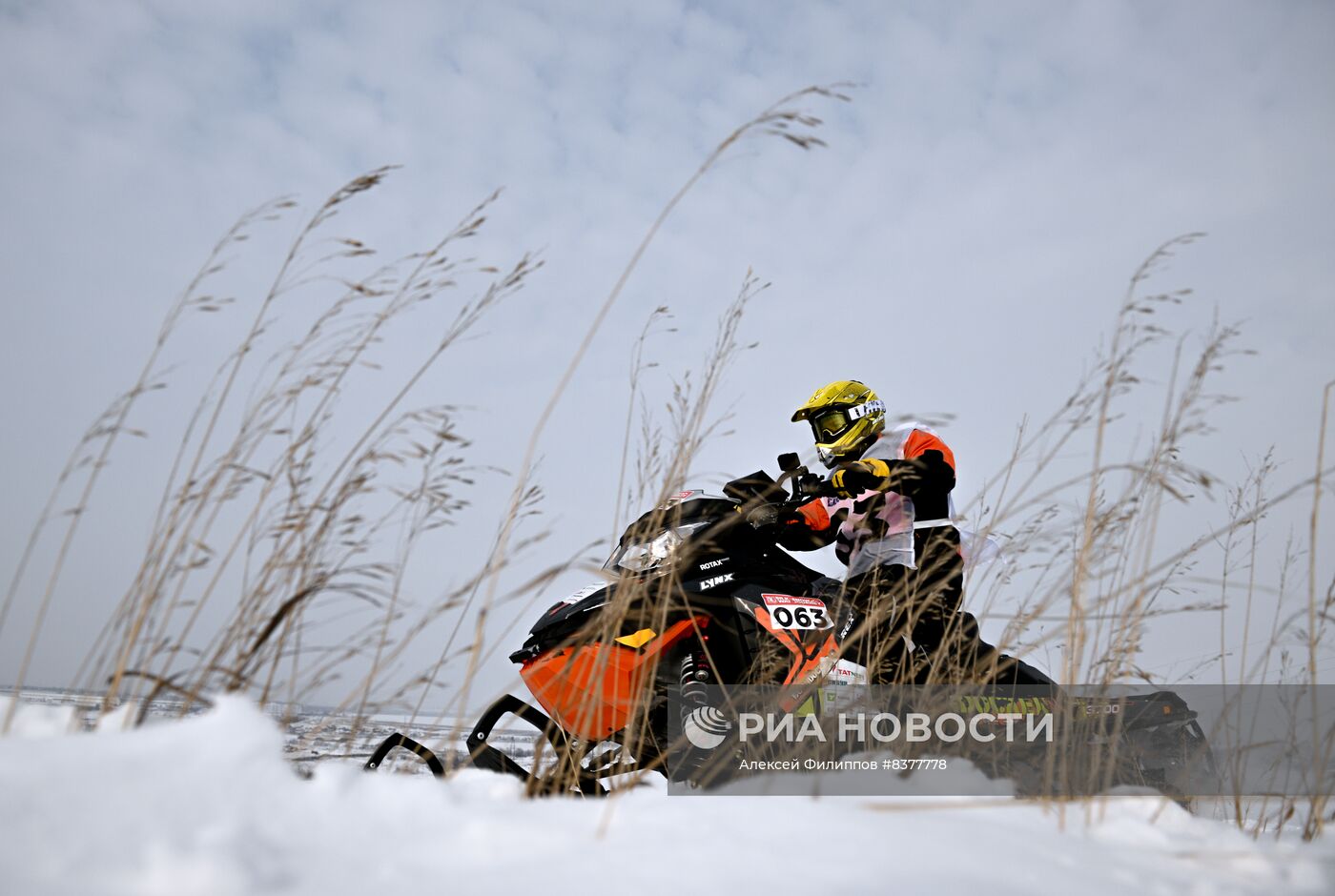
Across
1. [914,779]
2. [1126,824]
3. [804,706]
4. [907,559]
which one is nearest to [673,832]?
[914,779]

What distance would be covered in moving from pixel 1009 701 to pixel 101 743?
10.1ft

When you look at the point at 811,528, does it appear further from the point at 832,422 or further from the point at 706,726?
the point at 706,726

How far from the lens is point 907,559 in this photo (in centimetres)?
337

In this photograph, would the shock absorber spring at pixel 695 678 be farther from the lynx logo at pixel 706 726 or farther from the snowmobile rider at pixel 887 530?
the snowmobile rider at pixel 887 530

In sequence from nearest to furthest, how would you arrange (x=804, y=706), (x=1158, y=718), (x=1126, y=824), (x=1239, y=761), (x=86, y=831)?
(x=86, y=831)
(x=1126, y=824)
(x=1239, y=761)
(x=804, y=706)
(x=1158, y=718)

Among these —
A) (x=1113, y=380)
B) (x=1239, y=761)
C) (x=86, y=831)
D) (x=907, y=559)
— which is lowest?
(x=86, y=831)

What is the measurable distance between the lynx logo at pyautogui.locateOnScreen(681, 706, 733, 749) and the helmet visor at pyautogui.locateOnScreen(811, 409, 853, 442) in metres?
1.55

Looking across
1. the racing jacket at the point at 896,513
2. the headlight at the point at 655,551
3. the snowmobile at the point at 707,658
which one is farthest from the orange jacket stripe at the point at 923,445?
the headlight at the point at 655,551

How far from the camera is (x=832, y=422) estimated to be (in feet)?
12.0

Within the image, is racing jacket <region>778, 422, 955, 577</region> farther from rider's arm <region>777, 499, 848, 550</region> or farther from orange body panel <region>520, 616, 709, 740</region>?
orange body panel <region>520, 616, 709, 740</region>

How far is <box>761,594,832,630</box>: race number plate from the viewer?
2803mm

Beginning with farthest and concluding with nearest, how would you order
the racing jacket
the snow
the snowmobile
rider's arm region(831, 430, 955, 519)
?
the racing jacket, rider's arm region(831, 430, 955, 519), the snowmobile, the snow

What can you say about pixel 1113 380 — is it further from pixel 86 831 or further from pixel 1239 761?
pixel 86 831

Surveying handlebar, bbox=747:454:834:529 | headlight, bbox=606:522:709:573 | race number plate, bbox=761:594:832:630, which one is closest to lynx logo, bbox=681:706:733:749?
race number plate, bbox=761:594:832:630
